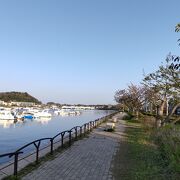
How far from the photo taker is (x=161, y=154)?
41.4 ft

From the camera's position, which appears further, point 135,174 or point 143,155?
point 143,155

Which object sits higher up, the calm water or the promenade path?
the promenade path

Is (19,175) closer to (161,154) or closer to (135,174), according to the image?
(135,174)

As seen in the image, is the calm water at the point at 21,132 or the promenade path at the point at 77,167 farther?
the calm water at the point at 21,132

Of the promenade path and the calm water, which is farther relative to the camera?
the calm water

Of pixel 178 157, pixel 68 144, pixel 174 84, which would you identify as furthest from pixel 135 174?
pixel 174 84

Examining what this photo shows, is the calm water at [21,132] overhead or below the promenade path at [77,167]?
below

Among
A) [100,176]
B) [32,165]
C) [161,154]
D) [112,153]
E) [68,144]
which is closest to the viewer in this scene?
[100,176]

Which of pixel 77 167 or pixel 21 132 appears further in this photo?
pixel 21 132

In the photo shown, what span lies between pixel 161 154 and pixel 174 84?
14.9 meters

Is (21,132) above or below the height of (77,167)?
below

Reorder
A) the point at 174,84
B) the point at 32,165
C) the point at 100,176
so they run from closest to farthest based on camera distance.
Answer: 1. the point at 100,176
2. the point at 32,165
3. the point at 174,84

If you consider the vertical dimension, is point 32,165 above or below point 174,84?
below

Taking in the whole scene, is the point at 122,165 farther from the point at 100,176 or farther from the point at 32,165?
the point at 32,165
